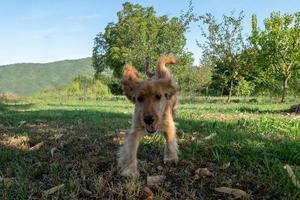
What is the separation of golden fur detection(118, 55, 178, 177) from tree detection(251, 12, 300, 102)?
29550 mm

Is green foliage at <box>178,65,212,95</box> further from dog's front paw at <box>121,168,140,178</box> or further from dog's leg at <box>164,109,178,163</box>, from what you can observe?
dog's front paw at <box>121,168,140,178</box>

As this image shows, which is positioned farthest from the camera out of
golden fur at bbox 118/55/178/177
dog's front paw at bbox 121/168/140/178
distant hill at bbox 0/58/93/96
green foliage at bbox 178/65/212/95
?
distant hill at bbox 0/58/93/96

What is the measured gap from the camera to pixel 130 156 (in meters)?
4.94

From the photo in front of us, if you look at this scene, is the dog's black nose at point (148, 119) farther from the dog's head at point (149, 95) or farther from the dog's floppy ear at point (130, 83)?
the dog's floppy ear at point (130, 83)

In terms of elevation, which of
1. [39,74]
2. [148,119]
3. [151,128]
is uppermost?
[39,74]

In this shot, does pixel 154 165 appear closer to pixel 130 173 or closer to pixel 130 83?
pixel 130 173

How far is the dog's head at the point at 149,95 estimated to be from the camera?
16.8 ft

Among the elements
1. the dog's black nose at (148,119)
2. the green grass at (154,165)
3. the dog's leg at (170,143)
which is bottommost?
the green grass at (154,165)

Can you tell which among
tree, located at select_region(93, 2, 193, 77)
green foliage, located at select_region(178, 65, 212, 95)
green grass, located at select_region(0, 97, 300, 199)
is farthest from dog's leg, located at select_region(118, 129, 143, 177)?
green foliage, located at select_region(178, 65, 212, 95)

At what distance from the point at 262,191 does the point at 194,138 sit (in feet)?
8.40

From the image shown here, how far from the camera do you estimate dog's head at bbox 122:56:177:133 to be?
5.12 m

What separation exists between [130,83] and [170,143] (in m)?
1.00

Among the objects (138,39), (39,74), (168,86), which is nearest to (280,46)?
(138,39)

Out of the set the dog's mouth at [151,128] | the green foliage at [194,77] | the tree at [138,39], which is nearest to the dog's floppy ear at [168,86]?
the dog's mouth at [151,128]
